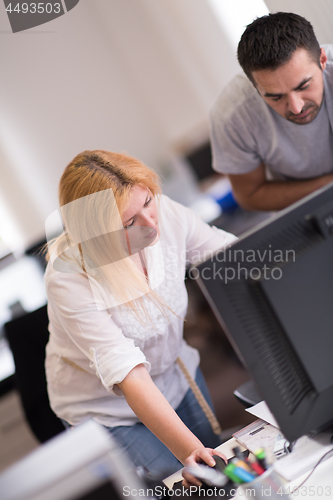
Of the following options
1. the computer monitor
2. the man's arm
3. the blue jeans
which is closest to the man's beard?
the man's arm

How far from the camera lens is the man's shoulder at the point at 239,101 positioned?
137cm

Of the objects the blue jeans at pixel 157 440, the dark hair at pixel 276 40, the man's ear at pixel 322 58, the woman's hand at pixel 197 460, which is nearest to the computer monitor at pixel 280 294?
the woman's hand at pixel 197 460

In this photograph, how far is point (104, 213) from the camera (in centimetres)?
96

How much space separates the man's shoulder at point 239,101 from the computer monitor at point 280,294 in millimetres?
796

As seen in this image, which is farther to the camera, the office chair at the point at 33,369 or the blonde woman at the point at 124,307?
the office chair at the point at 33,369

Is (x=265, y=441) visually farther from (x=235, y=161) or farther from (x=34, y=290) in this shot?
(x=34, y=290)

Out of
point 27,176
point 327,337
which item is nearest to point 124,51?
point 27,176

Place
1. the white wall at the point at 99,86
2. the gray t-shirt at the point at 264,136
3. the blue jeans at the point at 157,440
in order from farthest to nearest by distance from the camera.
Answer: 1. the white wall at the point at 99,86
2. the gray t-shirt at the point at 264,136
3. the blue jeans at the point at 157,440

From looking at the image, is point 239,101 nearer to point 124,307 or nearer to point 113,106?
point 124,307

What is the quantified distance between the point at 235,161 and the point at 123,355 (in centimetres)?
88

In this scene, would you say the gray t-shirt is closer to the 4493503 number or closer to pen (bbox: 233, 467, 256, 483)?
the 4493503 number

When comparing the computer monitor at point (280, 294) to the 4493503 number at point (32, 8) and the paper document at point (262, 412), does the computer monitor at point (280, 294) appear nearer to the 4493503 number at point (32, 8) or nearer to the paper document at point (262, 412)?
the paper document at point (262, 412)

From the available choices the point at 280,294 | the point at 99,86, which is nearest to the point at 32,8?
the point at 99,86

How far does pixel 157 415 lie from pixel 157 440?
227 mm
